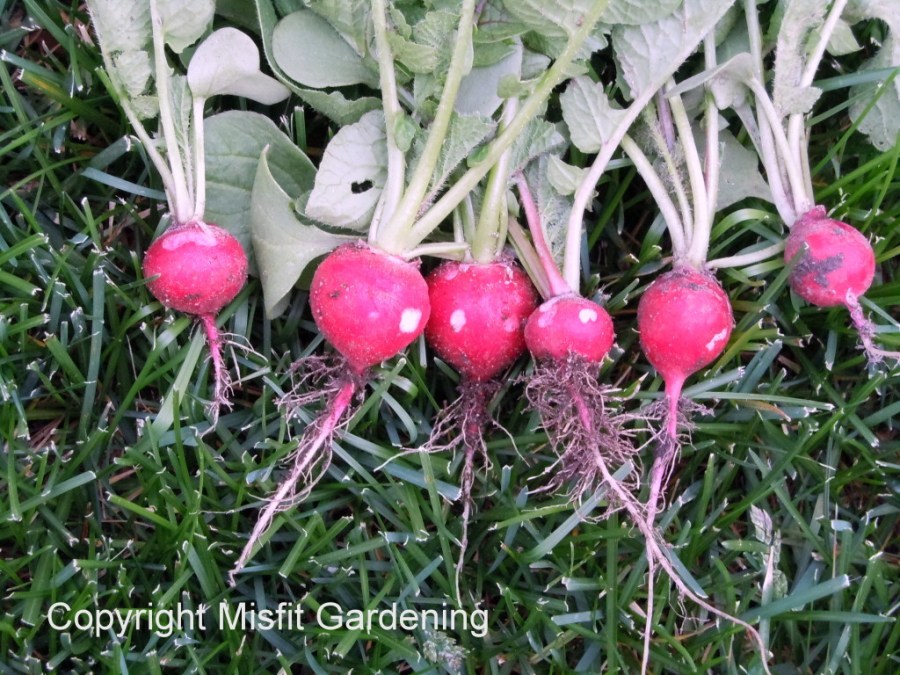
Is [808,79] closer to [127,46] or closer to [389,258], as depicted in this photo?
[389,258]

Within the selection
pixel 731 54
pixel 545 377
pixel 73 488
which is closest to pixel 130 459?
pixel 73 488

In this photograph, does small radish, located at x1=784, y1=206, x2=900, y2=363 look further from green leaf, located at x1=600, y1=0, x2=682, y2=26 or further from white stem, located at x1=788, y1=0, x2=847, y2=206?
green leaf, located at x1=600, y1=0, x2=682, y2=26

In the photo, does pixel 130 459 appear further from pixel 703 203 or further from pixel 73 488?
pixel 703 203

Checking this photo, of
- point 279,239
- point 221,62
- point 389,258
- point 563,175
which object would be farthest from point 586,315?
point 221,62

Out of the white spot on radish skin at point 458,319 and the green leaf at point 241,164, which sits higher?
the green leaf at point 241,164

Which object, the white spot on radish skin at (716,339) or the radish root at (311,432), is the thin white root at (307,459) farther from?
the white spot on radish skin at (716,339)

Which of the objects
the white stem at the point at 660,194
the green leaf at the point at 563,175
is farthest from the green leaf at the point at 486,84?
the white stem at the point at 660,194
